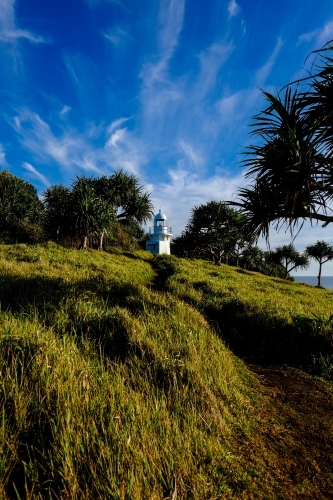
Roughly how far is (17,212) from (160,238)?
24.4 metres

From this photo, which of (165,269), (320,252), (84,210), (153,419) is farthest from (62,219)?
(320,252)

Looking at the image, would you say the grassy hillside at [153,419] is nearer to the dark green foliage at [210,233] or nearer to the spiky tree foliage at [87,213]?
the spiky tree foliage at [87,213]

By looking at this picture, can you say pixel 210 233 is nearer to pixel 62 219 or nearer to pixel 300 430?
pixel 62 219

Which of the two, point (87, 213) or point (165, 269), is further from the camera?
point (87, 213)

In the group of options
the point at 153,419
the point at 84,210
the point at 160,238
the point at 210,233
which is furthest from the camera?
the point at 160,238

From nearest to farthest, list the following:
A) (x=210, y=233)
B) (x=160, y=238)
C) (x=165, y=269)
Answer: (x=165, y=269) → (x=210, y=233) → (x=160, y=238)

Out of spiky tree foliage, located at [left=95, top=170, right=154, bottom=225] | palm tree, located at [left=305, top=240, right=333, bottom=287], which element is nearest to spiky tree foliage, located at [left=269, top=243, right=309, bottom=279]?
palm tree, located at [left=305, top=240, right=333, bottom=287]

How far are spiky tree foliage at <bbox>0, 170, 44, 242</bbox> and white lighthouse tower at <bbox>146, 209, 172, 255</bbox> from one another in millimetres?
19925

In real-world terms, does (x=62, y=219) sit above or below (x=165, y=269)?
above

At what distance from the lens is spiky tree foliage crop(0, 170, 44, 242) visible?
37750 mm

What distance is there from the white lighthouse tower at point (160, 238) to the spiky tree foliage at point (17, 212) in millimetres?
19925

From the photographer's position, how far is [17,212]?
43.1 metres

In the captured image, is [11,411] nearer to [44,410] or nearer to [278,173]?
[44,410]

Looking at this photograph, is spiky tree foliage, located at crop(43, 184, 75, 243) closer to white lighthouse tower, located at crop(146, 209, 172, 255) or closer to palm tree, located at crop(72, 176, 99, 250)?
palm tree, located at crop(72, 176, 99, 250)
